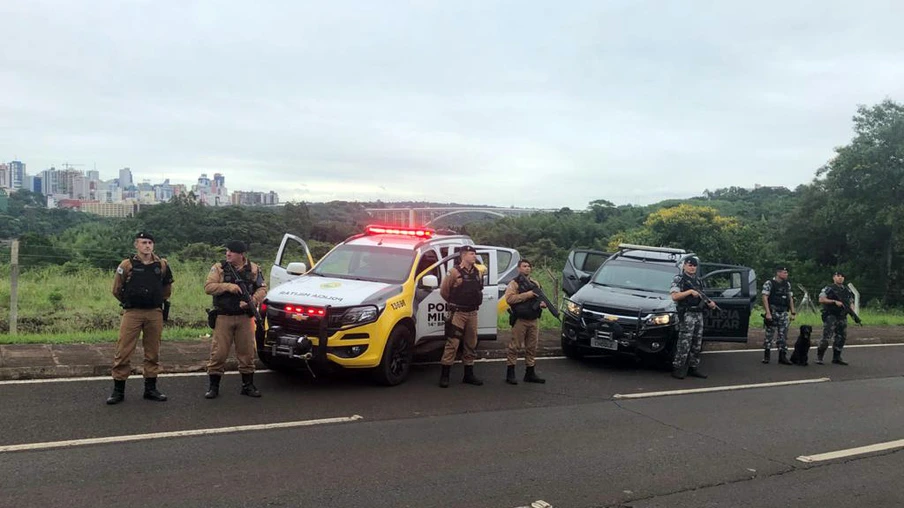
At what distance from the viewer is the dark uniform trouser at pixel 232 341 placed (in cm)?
737

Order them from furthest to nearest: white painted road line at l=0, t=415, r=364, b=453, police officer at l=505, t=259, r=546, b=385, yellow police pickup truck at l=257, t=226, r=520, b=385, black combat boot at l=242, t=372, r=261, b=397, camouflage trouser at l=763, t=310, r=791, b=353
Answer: camouflage trouser at l=763, t=310, r=791, b=353 < police officer at l=505, t=259, r=546, b=385 < yellow police pickup truck at l=257, t=226, r=520, b=385 < black combat boot at l=242, t=372, r=261, b=397 < white painted road line at l=0, t=415, r=364, b=453

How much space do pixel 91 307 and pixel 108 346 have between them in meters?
4.36

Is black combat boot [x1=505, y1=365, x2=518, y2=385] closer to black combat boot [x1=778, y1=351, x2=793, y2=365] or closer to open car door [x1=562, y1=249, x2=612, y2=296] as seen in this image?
open car door [x1=562, y1=249, x2=612, y2=296]

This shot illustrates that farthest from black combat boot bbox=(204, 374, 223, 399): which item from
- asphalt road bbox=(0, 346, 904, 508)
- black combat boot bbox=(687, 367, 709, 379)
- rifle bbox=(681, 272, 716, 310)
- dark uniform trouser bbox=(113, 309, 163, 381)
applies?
black combat boot bbox=(687, 367, 709, 379)

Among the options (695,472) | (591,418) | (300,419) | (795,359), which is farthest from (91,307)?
(795,359)

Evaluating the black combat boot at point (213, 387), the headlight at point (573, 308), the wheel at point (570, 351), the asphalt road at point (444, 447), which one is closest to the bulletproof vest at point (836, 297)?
the asphalt road at point (444, 447)

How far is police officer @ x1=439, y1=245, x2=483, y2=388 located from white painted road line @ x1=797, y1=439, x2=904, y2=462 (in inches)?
154

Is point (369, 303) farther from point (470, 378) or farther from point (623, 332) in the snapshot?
point (623, 332)

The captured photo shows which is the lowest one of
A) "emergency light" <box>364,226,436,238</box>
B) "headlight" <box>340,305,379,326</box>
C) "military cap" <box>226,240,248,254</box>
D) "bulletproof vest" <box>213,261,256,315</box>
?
"headlight" <box>340,305,379,326</box>

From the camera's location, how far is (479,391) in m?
8.48

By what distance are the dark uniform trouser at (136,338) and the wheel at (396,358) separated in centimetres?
248

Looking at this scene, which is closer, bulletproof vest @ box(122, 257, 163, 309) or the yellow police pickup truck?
bulletproof vest @ box(122, 257, 163, 309)

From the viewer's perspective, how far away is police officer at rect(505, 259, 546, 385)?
9016 millimetres

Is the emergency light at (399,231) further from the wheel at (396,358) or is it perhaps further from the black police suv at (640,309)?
the black police suv at (640,309)
